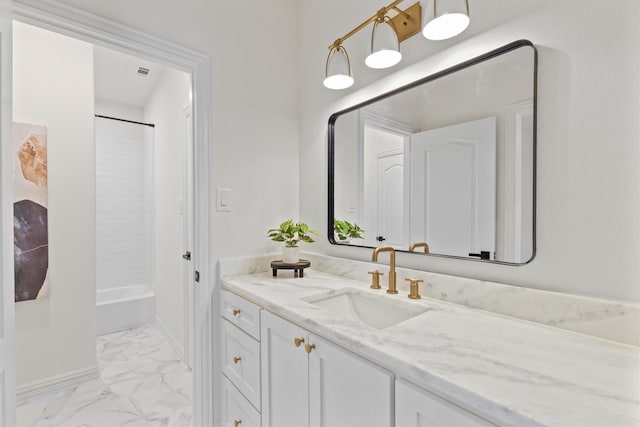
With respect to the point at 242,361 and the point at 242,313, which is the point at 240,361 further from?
the point at 242,313

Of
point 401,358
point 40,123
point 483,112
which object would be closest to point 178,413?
point 401,358

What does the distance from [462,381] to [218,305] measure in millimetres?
1281

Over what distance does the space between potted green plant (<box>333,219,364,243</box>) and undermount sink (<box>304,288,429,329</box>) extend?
33cm

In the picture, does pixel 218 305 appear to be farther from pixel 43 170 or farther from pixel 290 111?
pixel 43 170

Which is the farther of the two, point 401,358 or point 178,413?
point 178,413

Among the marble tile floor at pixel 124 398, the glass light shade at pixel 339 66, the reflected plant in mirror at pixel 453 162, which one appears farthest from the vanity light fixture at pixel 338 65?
the marble tile floor at pixel 124 398

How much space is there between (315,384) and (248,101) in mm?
1461

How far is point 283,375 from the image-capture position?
3.53 ft

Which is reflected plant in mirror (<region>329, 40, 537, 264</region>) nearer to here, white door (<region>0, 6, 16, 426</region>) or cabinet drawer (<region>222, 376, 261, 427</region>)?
cabinet drawer (<region>222, 376, 261, 427</region>)

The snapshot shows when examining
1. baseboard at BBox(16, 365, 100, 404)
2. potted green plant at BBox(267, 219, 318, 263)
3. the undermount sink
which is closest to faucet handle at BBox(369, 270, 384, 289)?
the undermount sink

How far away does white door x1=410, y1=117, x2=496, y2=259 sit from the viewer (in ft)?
3.59

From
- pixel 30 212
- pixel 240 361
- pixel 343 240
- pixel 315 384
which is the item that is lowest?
pixel 240 361

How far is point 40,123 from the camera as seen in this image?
1.98 metres

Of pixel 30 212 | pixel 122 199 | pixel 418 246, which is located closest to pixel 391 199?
pixel 418 246
